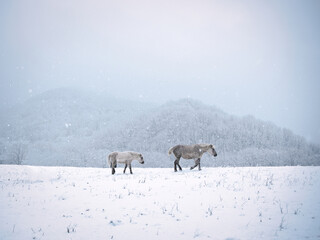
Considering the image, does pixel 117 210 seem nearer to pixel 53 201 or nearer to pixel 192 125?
pixel 53 201

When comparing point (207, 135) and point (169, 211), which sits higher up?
point (207, 135)

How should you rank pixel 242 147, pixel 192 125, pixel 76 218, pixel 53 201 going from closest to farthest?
pixel 76 218 < pixel 53 201 < pixel 242 147 < pixel 192 125

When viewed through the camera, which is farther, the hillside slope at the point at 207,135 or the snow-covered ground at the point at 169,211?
the hillside slope at the point at 207,135

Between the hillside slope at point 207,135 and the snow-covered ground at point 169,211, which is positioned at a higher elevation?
the hillside slope at point 207,135

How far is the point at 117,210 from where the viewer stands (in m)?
8.92

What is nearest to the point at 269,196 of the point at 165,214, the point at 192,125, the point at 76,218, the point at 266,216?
the point at 266,216

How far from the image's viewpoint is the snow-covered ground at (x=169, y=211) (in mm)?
7004

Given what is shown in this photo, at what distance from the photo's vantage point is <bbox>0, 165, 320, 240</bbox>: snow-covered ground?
23.0ft

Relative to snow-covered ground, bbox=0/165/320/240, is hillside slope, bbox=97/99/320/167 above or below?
above

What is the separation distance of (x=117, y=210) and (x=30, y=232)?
302 cm

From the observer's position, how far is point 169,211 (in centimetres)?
860

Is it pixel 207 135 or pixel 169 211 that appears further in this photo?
pixel 207 135

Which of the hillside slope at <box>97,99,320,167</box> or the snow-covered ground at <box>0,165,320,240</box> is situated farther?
the hillside slope at <box>97,99,320,167</box>

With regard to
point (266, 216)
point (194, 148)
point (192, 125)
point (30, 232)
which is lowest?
point (30, 232)
